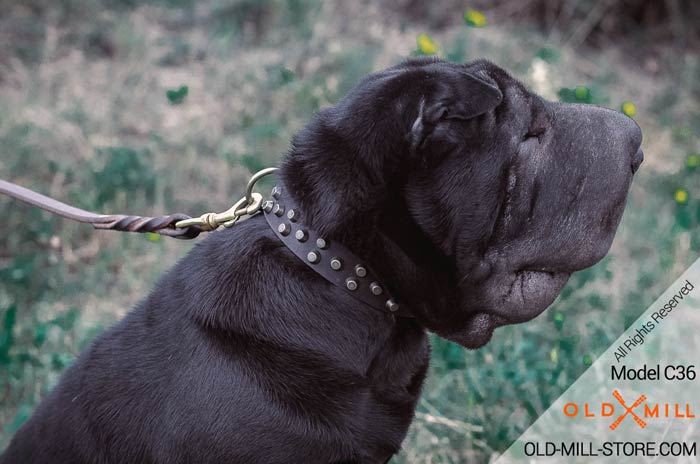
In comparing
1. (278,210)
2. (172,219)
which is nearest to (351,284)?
(278,210)

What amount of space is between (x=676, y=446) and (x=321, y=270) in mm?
1634

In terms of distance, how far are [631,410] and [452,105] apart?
1.63 m

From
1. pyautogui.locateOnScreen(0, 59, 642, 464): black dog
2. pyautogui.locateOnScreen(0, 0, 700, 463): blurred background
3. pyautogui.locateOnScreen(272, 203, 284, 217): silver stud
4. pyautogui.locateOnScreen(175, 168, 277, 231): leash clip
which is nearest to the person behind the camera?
pyautogui.locateOnScreen(0, 59, 642, 464): black dog

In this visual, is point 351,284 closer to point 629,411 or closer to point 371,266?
point 371,266

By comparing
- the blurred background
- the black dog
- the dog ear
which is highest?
the dog ear

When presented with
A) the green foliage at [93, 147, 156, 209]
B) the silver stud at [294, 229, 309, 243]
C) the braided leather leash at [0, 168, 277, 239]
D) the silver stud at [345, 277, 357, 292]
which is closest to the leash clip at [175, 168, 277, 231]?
the braided leather leash at [0, 168, 277, 239]

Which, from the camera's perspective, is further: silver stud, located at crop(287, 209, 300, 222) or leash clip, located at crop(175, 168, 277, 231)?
leash clip, located at crop(175, 168, 277, 231)

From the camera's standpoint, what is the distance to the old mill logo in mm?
3471

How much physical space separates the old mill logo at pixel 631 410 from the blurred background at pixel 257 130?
11 centimetres

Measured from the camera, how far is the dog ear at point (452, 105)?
98.4 inches

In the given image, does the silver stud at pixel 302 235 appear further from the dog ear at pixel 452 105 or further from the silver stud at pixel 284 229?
the dog ear at pixel 452 105

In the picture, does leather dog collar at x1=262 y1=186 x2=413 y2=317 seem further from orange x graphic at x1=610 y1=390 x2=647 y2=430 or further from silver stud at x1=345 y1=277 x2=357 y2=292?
orange x graphic at x1=610 y1=390 x2=647 y2=430

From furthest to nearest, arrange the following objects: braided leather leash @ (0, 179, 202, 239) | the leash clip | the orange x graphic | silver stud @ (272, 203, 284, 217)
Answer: the orange x graphic
braided leather leash @ (0, 179, 202, 239)
the leash clip
silver stud @ (272, 203, 284, 217)

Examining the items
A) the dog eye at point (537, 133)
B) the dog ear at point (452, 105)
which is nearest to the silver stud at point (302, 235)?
the dog ear at point (452, 105)
